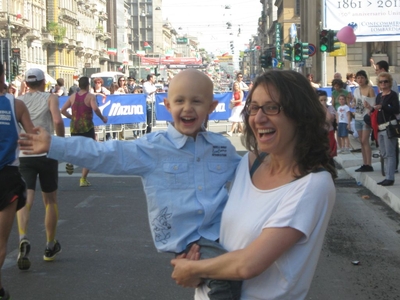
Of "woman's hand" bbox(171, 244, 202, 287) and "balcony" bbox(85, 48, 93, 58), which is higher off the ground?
"balcony" bbox(85, 48, 93, 58)

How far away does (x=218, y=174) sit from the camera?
2914mm

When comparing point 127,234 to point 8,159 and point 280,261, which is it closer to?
point 8,159

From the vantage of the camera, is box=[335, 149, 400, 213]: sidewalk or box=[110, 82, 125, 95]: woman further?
box=[110, 82, 125, 95]: woman

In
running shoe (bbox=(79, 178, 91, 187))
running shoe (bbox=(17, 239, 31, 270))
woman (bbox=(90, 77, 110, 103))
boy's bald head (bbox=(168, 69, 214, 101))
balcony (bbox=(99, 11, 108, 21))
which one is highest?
balcony (bbox=(99, 11, 108, 21))

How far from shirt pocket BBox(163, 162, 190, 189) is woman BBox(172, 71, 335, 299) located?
35 centimetres

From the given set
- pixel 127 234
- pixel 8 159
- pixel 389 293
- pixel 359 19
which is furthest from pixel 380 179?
pixel 359 19

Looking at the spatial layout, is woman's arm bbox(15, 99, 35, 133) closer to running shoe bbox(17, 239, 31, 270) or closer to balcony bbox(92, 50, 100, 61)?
running shoe bbox(17, 239, 31, 270)

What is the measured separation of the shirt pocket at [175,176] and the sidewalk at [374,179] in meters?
7.74

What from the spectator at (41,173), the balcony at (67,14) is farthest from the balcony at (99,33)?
the spectator at (41,173)

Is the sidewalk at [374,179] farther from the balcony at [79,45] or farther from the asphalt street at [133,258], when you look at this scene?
the balcony at [79,45]

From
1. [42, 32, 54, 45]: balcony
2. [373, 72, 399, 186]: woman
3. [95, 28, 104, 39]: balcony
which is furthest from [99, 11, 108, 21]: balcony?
[373, 72, 399, 186]: woman

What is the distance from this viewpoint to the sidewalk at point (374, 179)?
10.6 metres

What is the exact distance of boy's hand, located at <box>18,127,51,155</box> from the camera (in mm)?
2648

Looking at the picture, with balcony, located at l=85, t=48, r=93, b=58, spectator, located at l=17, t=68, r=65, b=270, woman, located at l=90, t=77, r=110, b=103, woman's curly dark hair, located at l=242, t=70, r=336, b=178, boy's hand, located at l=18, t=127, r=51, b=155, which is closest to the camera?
woman's curly dark hair, located at l=242, t=70, r=336, b=178
